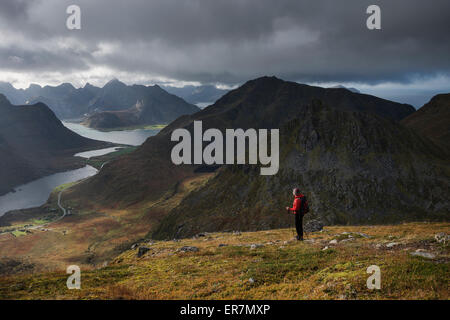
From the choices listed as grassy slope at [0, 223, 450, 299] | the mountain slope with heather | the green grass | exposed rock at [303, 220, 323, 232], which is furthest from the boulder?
the green grass

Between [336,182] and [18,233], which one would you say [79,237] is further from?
[336,182]

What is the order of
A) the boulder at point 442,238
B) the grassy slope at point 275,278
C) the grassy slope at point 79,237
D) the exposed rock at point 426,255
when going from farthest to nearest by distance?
the grassy slope at point 79,237, the boulder at point 442,238, the exposed rock at point 426,255, the grassy slope at point 275,278

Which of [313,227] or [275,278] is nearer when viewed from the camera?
[275,278]

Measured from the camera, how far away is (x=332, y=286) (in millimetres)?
11305

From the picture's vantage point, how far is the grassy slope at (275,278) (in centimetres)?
1084

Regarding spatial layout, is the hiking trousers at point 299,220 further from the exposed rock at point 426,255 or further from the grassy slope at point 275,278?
the exposed rock at point 426,255

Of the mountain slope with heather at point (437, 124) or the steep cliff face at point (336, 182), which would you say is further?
the mountain slope with heather at point (437, 124)

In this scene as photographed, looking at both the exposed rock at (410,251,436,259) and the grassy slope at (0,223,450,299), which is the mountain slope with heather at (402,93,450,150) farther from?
the grassy slope at (0,223,450,299)

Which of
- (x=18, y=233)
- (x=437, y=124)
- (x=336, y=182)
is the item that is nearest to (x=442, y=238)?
(x=336, y=182)

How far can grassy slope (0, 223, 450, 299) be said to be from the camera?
10844 millimetres

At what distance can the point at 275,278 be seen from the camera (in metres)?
13.9

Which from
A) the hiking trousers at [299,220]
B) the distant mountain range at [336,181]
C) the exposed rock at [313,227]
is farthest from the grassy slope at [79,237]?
the hiking trousers at [299,220]
